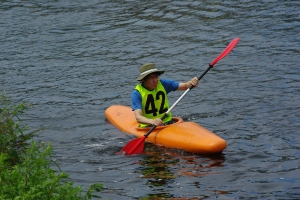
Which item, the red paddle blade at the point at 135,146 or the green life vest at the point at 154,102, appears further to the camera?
the green life vest at the point at 154,102

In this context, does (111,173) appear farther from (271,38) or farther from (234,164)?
(271,38)

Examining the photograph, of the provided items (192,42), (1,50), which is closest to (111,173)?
(192,42)

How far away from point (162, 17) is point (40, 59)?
174 inches

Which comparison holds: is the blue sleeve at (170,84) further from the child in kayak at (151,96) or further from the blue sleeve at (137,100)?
the blue sleeve at (137,100)

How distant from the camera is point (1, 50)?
15633 millimetres

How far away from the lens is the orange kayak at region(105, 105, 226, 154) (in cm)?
819

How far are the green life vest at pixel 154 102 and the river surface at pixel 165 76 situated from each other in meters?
0.54

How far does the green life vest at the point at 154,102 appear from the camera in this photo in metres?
9.12

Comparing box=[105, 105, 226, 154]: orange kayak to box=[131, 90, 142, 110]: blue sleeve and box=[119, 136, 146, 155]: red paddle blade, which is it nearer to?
box=[119, 136, 146, 155]: red paddle blade

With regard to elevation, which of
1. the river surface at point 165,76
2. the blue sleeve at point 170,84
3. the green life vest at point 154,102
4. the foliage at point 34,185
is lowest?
the river surface at point 165,76

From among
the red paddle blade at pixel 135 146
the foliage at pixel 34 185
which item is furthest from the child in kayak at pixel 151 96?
the foliage at pixel 34 185

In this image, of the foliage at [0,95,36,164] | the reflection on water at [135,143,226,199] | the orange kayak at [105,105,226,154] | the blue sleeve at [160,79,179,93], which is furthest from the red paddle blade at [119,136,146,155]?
the foliage at [0,95,36,164]

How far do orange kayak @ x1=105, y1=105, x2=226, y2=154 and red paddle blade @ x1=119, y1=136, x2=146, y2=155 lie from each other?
0.95ft

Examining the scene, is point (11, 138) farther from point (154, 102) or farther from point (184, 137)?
point (154, 102)
